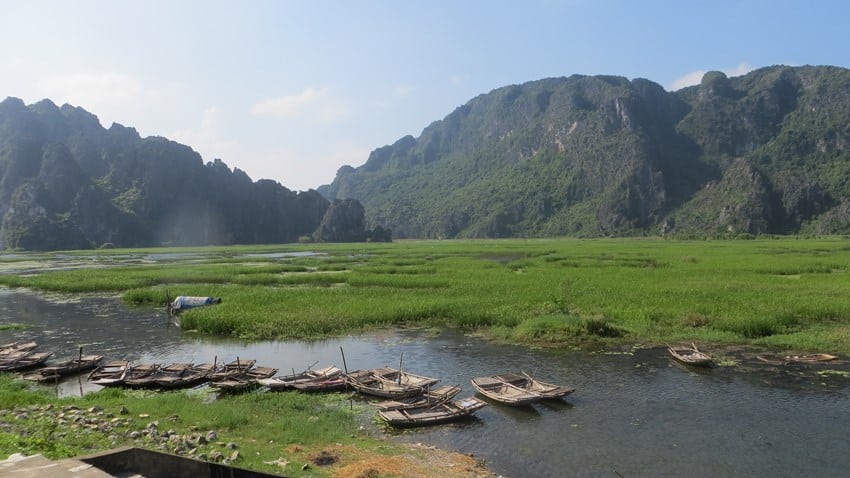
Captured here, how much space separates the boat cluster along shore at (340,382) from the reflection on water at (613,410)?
408 millimetres

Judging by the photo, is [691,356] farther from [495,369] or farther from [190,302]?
[190,302]

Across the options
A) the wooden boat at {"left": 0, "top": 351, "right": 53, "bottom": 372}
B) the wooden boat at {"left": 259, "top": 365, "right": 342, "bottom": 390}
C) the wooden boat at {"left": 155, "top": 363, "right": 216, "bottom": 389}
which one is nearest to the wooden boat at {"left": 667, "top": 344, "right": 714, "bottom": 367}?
the wooden boat at {"left": 259, "top": 365, "right": 342, "bottom": 390}

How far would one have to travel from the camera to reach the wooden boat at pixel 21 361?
63.1 feet

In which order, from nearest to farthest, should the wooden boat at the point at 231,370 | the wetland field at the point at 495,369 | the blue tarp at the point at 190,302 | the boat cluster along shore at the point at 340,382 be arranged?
the wetland field at the point at 495,369, the boat cluster along shore at the point at 340,382, the wooden boat at the point at 231,370, the blue tarp at the point at 190,302

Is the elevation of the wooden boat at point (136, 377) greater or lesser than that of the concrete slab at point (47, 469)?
lesser

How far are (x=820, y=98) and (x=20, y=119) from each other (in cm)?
28645

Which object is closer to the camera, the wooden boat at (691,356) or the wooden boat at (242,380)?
the wooden boat at (242,380)

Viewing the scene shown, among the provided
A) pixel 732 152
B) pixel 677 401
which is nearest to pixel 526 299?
pixel 677 401

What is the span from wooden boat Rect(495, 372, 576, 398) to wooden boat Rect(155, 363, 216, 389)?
9.75 metres

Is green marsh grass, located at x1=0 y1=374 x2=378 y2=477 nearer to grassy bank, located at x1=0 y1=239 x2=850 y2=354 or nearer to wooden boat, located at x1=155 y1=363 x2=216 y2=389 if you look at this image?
wooden boat, located at x1=155 y1=363 x2=216 y2=389

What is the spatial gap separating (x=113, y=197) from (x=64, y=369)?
183273 mm

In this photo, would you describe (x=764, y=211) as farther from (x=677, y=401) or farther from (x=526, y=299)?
(x=677, y=401)

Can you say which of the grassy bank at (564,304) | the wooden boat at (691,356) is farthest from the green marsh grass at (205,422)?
the wooden boat at (691,356)

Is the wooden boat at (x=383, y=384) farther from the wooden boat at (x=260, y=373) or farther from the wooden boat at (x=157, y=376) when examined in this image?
the wooden boat at (x=157, y=376)
